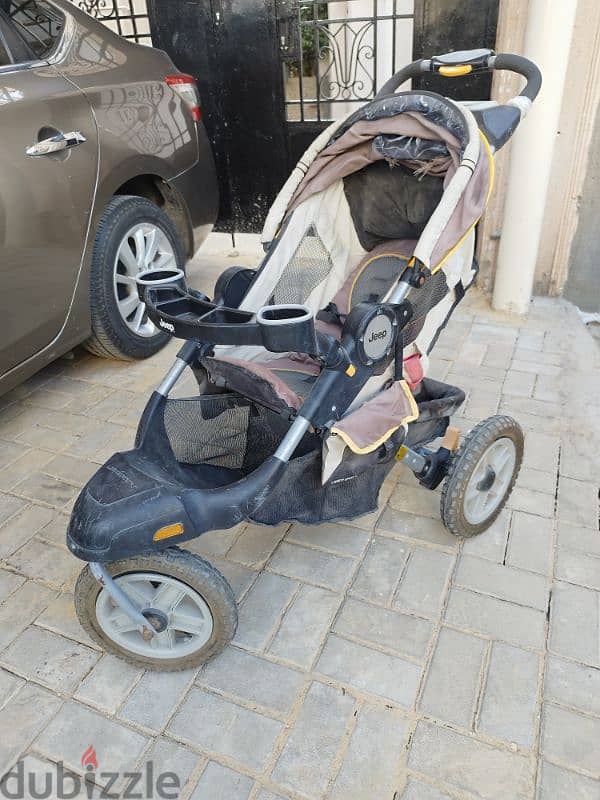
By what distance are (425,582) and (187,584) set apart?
981mm

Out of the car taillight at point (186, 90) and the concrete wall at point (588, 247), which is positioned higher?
the car taillight at point (186, 90)

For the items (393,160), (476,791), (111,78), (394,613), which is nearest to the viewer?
(476,791)

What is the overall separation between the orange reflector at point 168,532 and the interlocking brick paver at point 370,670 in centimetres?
73

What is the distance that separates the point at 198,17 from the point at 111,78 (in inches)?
73.8

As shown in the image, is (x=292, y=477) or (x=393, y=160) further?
(x=393, y=160)

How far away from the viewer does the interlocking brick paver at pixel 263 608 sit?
89.8 inches

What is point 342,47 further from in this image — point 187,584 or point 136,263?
point 187,584

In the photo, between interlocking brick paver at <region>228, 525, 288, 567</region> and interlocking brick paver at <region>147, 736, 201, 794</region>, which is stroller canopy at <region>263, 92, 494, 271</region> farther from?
interlocking brick paver at <region>147, 736, 201, 794</region>

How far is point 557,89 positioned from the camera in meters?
3.87

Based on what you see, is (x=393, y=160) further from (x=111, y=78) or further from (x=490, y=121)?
(x=111, y=78)

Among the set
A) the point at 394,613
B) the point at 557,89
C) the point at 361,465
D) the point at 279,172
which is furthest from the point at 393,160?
the point at 279,172

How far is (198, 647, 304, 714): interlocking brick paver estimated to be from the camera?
207cm

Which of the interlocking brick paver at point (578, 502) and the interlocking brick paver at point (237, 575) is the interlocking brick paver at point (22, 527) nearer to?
the interlocking brick paver at point (237, 575)

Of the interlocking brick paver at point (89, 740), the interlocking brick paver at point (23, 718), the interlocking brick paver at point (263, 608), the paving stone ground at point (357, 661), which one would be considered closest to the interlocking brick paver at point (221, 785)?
the paving stone ground at point (357, 661)
